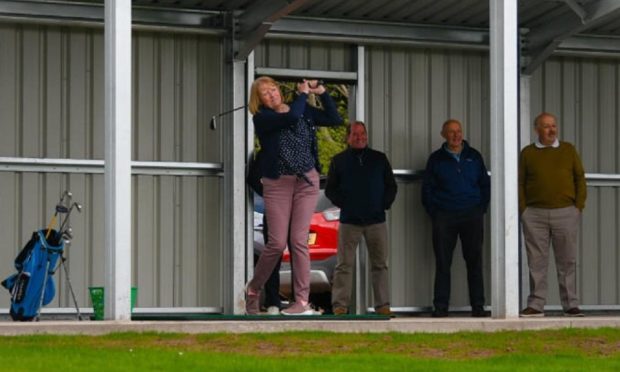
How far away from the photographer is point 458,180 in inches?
647

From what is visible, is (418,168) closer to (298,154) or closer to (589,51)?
(589,51)

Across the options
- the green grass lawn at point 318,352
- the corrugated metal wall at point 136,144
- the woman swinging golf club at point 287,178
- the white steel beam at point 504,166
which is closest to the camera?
the green grass lawn at point 318,352

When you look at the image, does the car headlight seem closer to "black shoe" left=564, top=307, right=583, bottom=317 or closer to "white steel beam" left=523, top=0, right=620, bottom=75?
"white steel beam" left=523, top=0, right=620, bottom=75

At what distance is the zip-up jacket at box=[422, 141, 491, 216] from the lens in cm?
1642

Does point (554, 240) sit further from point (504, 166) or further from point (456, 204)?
point (504, 166)

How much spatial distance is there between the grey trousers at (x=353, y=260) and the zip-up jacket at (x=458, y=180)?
0.83 m

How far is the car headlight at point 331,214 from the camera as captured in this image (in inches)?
682

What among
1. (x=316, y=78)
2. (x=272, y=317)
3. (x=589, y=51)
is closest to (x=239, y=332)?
(x=272, y=317)

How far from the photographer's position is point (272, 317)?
42.9ft

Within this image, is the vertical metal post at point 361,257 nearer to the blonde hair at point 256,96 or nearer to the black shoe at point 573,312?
the black shoe at point 573,312

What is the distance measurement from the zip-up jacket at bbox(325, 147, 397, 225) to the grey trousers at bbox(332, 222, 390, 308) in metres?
0.09

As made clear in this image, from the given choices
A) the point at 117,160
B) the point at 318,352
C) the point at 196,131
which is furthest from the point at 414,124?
the point at 318,352

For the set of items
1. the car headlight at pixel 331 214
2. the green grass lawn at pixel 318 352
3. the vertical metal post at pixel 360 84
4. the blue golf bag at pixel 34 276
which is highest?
the vertical metal post at pixel 360 84

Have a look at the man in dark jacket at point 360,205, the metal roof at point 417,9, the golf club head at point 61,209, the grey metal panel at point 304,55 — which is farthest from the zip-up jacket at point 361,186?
the golf club head at point 61,209
